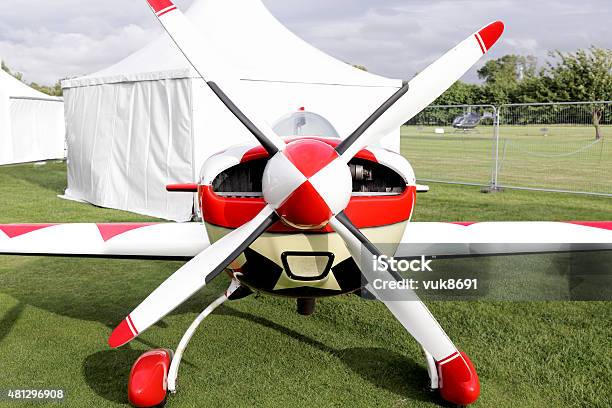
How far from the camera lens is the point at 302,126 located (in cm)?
382

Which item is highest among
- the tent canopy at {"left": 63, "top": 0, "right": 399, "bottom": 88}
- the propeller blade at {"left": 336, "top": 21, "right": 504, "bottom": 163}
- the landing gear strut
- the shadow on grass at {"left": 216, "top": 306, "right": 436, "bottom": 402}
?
the tent canopy at {"left": 63, "top": 0, "right": 399, "bottom": 88}

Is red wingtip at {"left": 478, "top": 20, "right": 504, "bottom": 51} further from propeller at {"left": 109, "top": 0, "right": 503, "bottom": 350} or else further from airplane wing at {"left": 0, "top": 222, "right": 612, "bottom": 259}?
airplane wing at {"left": 0, "top": 222, "right": 612, "bottom": 259}

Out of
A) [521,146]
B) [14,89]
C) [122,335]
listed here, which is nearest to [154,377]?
[122,335]

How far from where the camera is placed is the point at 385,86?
11.4m

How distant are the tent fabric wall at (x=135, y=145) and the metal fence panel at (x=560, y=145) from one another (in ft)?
25.0

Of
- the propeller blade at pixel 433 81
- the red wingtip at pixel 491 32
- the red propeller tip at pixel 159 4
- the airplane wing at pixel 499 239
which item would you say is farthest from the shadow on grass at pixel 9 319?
the red wingtip at pixel 491 32

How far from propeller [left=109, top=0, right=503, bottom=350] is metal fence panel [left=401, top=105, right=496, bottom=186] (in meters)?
11.8

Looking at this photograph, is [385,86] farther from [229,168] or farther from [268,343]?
[229,168]

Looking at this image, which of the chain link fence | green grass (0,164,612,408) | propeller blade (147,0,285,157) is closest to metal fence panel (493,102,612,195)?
the chain link fence

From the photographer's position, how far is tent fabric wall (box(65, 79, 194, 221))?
9.24 m

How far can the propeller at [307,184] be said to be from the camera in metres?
2.42

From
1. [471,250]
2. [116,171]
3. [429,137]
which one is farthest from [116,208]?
[429,137]

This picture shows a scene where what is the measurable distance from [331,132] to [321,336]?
171 cm

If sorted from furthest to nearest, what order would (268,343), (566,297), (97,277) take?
(97,277), (566,297), (268,343)
